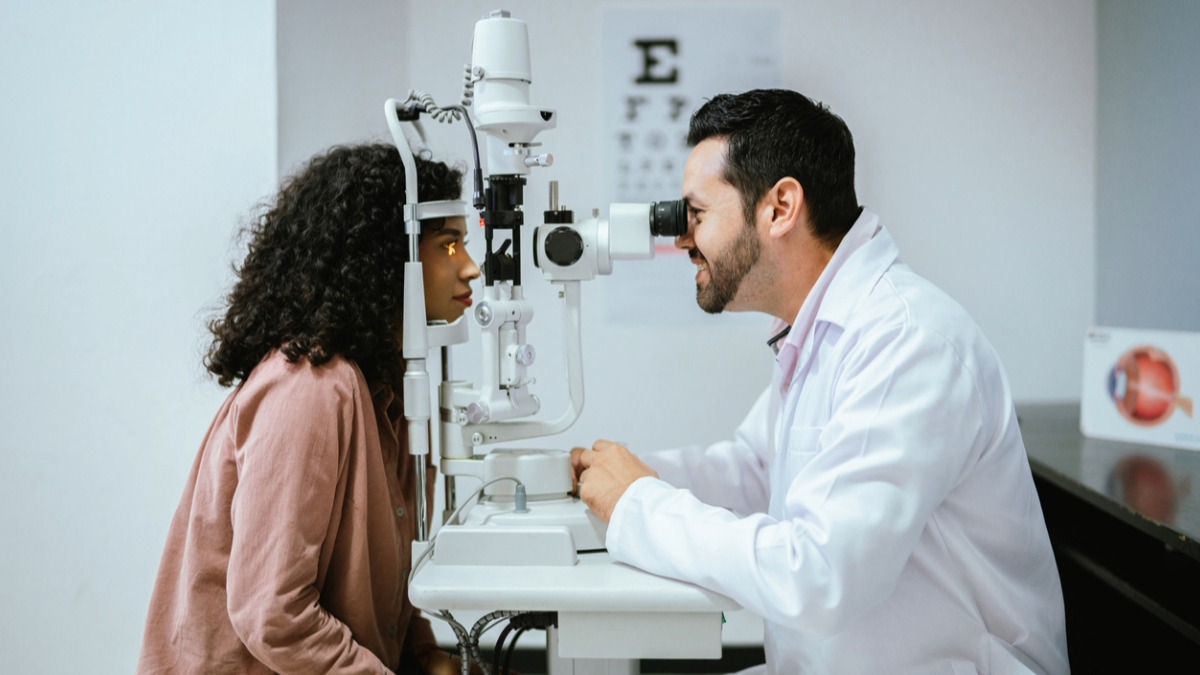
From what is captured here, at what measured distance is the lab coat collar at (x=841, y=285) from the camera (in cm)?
137

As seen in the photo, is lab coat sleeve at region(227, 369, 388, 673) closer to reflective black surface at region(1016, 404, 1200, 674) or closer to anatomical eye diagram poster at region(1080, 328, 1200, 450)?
reflective black surface at region(1016, 404, 1200, 674)

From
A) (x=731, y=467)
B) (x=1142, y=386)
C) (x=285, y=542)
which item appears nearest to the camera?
(x=285, y=542)

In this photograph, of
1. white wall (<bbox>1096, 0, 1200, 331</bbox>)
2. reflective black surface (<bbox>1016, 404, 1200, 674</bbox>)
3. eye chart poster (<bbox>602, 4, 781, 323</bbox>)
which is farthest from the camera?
eye chart poster (<bbox>602, 4, 781, 323</bbox>)

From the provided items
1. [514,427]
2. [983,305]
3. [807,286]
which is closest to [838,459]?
[807,286]

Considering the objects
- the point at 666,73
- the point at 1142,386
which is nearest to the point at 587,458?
the point at 1142,386

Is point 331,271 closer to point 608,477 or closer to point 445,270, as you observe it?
point 445,270

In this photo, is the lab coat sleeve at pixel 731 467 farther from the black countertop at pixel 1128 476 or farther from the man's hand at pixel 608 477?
the black countertop at pixel 1128 476

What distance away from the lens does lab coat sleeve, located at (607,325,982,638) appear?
1.14 metres

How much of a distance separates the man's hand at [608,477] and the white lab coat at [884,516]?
0.12 ft

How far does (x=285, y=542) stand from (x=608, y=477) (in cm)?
43

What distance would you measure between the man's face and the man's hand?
0.29m

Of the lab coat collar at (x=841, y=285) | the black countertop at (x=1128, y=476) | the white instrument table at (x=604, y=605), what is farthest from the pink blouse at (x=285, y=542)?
the black countertop at (x=1128, y=476)

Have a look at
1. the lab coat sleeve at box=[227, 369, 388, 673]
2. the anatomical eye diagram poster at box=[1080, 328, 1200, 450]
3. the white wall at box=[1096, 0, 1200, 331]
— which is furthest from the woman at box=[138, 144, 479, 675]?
the white wall at box=[1096, 0, 1200, 331]

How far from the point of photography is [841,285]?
139 centimetres
